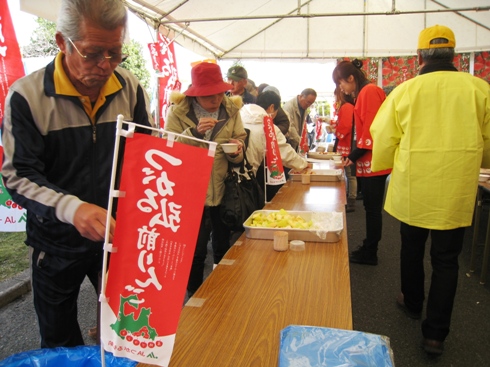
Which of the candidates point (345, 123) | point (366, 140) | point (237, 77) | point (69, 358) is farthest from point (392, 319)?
point (237, 77)

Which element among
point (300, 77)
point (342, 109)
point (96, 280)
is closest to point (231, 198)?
point (96, 280)

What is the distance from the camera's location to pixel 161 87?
17.9ft

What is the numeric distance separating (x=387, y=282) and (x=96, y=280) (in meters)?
2.60

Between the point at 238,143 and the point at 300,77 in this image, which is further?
the point at 300,77

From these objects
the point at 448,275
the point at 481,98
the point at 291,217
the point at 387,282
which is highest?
the point at 481,98

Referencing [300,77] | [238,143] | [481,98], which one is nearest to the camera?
[481,98]

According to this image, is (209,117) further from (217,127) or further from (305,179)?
(305,179)

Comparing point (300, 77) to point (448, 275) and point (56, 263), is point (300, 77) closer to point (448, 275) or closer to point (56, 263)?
point (448, 275)

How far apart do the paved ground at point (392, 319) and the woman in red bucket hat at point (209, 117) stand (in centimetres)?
106

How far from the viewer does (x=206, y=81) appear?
219 cm

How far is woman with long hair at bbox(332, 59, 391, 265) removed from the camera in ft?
10.0

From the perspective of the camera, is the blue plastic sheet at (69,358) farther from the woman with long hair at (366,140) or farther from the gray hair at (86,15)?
the woman with long hair at (366,140)

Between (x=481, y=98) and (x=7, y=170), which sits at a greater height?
(x=481, y=98)

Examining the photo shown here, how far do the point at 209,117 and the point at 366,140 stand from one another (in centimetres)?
150
